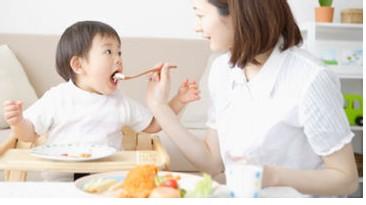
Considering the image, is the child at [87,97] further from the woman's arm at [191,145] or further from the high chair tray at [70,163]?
the high chair tray at [70,163]

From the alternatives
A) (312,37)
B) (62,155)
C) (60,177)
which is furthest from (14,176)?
(312,37)

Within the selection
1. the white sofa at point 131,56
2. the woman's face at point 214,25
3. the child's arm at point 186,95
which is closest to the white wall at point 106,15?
the white sofa at point 131,56

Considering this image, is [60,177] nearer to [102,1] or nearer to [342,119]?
[342,119]

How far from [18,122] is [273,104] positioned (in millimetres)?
450

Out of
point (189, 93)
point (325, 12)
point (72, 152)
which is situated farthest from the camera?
point (325, 12)

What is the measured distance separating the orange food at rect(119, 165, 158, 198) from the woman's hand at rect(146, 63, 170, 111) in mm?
320

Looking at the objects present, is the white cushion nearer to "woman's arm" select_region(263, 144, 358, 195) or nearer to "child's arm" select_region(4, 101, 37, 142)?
"child's arm" select_region(4, 101, 37, 142)

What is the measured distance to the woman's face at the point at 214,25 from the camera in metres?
0.82

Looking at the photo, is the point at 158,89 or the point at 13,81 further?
the point at 13,81

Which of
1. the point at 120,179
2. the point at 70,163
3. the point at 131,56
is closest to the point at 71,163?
the point at 70,163

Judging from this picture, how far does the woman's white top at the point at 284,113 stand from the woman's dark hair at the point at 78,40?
11.3 inches

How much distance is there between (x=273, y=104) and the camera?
2.73 ft

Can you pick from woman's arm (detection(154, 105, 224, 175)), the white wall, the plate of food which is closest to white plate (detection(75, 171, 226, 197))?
the plate of food

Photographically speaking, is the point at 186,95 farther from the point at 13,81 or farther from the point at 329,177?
the point at 13,81
